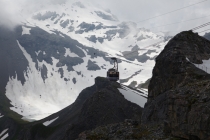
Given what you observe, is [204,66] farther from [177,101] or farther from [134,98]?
[134,98]

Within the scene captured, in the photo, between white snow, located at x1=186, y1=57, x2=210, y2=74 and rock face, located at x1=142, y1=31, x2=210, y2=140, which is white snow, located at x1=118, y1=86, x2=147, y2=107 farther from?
white snow, located at x1=186, y1=57, x2=210, y2=74

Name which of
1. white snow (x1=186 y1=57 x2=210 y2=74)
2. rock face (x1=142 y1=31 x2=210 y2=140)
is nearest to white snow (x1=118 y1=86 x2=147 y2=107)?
rock face (x1=142 y1=31 x2=210 y2=140)

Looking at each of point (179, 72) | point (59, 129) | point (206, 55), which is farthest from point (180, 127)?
point (59, 129)

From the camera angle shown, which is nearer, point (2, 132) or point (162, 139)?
point (162, 139)

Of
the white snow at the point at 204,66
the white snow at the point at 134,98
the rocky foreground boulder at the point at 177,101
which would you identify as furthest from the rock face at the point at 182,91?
the white snow at the point at 134,98

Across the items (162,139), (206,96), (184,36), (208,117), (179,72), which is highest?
(184,36)

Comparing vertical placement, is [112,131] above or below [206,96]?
below

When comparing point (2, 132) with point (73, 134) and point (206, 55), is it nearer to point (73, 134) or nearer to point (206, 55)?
point (73, 134)

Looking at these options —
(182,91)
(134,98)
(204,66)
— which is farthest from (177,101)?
(134,98)

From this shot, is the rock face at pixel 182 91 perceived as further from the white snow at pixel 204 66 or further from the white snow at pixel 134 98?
the white snow at pixel 134 98
